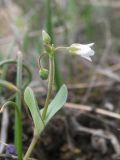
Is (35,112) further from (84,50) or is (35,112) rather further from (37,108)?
(84,50)

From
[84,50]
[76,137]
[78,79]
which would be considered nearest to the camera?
[84,50]

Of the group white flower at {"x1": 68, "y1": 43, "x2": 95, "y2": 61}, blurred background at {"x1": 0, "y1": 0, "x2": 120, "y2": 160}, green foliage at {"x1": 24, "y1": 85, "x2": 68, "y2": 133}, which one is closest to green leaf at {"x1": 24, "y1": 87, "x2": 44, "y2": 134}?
green foliage at {"x1": 24, "y1": 85, "x2": 68, "y2": 133}

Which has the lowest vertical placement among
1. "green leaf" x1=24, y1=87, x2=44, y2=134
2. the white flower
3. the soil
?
the soil

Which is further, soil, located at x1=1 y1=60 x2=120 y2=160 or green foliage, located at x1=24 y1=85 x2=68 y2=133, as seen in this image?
soil, located at x1=1 y1=60 x2=120 y2=160

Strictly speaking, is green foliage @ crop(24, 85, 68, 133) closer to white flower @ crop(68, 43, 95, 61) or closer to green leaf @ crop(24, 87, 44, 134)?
green leaf @ crop(24, 87, 44, 134)

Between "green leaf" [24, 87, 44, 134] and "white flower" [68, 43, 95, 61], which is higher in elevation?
"white flower" [68, 43, 95, 61]

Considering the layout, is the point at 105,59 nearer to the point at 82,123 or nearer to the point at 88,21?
the point at 88,21

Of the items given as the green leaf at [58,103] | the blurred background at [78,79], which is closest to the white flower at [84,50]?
the green leaf at [58,103]

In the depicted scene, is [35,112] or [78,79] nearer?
[35,112]

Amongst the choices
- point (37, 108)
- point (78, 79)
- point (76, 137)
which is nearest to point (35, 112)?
point (37, 108)
